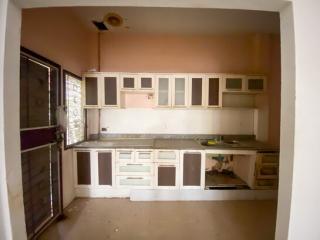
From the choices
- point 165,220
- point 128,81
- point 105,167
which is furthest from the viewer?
point 128,81

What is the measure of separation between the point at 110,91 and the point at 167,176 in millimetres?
1735

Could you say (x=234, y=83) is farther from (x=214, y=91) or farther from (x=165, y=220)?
(x=165, y=220)

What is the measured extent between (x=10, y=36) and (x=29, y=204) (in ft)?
5.69

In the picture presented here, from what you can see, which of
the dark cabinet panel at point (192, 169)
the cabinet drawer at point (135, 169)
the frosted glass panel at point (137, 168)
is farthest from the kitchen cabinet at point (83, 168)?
the dark cabinet panel at point (192, 169)

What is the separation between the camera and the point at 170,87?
3258 millimetres

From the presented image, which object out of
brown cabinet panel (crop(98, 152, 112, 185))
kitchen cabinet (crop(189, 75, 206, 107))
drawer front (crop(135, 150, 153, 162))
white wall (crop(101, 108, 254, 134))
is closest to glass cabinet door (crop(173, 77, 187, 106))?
kitchen cabinet (crop(189, 75, 206, 107))

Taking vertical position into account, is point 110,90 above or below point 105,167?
above

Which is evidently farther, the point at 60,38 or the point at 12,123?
the point at 60,38

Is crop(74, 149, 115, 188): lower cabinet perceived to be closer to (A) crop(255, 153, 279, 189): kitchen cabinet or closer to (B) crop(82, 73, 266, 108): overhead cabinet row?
(B) crop(82, 73, 266, 108): overhead cabinet row

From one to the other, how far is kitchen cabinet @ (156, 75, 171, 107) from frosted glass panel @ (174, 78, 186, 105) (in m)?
0.13

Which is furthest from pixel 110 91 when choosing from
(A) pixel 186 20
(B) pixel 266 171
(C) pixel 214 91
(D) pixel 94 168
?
(B) pixel 266 171

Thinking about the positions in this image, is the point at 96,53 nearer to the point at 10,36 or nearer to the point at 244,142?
the point at 10,36

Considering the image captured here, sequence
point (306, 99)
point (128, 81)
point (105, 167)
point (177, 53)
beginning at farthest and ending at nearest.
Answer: point (177, 53), point (128, 81), point (105, 167), point (306, 99)

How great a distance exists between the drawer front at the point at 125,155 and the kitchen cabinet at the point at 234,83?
6.43 feet
